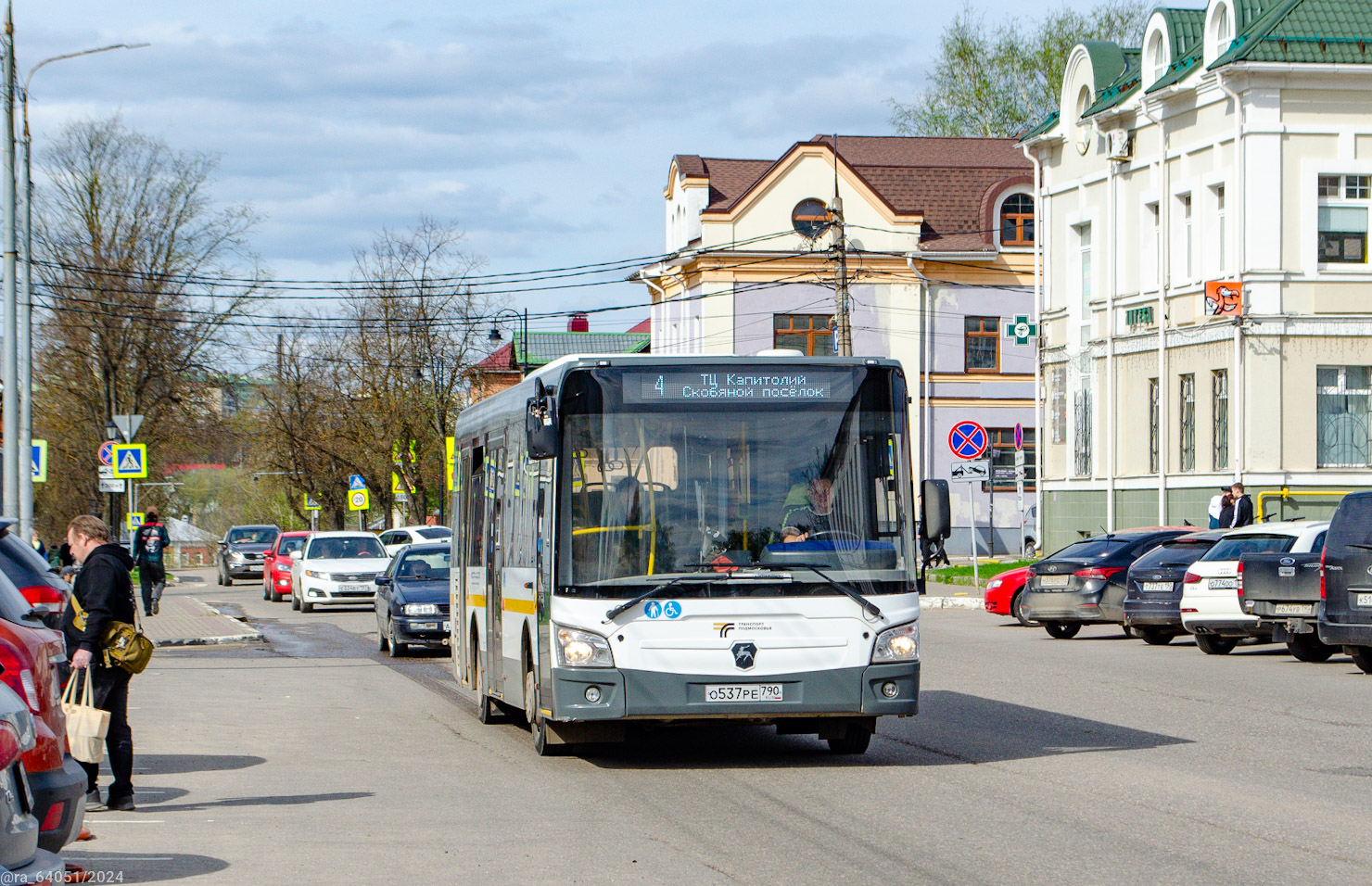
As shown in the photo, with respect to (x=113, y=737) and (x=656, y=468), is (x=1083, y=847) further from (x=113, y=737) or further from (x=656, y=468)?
(x=113, y=737)

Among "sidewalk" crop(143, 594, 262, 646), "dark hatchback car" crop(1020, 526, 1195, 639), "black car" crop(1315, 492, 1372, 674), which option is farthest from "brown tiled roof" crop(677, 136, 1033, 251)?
"black car" crop(1315, 492, 1372, 674)

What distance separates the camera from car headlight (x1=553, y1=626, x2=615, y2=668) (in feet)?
37.0

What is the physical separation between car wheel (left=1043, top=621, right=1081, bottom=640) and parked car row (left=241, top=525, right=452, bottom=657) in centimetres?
872

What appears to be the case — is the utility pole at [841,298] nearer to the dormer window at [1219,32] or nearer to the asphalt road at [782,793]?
the dormer window at [1219,32]

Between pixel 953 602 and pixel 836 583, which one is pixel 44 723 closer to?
pixel 836 583

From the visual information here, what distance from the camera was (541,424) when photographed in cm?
1177

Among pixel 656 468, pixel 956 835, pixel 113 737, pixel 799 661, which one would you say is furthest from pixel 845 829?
pixel 113 737

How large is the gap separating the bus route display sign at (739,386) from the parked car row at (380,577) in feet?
38.5

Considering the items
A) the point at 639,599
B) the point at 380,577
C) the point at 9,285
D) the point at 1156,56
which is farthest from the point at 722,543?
the point at 1156,56

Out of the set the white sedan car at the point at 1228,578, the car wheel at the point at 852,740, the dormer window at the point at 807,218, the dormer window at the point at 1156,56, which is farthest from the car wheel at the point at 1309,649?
the dormer window at the point at 807,218

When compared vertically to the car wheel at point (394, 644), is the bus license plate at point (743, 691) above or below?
above

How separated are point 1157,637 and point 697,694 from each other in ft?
45.9

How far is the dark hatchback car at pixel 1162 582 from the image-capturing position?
22438mm

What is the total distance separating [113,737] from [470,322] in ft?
165
